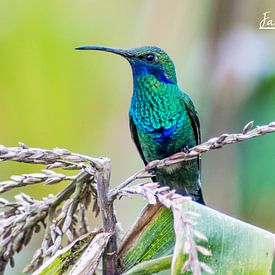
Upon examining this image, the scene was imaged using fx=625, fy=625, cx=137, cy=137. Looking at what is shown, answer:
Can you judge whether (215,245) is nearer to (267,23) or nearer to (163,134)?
(163,134)

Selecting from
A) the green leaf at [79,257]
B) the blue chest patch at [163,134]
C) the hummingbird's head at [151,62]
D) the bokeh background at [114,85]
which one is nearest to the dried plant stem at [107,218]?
the green leaf at [79,257]

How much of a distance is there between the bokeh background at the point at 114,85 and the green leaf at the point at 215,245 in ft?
3.05

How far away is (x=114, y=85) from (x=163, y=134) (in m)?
0.30

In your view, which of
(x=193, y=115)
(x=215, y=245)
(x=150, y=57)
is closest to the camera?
(x=215, y=245)

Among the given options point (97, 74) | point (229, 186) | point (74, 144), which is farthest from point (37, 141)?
point (229, 186)

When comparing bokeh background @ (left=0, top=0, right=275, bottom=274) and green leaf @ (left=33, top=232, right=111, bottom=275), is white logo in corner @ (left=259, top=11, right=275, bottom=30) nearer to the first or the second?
bokeh background @ (left=0, top=0, right=275, bottom=274)

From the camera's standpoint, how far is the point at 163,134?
253 cm

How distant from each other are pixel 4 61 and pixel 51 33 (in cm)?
20

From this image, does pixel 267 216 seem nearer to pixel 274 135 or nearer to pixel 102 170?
pixel 274 135

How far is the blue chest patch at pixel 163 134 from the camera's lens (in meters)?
2.53

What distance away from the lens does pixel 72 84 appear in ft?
7.46

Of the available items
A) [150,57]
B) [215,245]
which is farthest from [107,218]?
[150,57]

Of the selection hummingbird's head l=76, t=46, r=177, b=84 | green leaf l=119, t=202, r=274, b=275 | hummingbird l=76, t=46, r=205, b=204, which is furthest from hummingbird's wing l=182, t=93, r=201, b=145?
green leaf l=119, t=202, r=274, b=275

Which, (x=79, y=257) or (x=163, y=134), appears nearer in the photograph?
(x=79, y=257)
